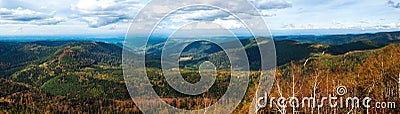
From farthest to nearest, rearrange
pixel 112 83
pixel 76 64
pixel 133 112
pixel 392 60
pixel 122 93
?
pixel 76 64 < pixel 112 83 < pixel 122 93 < pixel 133 112 < pixel 392 60

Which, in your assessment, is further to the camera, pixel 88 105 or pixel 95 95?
pixel 95 95

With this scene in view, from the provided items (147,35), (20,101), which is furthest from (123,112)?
(147,35)

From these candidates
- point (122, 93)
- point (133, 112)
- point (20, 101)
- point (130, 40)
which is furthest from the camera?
point (122, 93)

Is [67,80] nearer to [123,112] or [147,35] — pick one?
[123,112]

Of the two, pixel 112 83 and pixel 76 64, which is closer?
pixel 112 83

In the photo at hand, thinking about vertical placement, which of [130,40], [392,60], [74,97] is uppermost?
[130,40]

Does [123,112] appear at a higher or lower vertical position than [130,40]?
lower

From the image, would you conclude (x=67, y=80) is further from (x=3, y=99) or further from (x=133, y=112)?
(x=133, y=112)

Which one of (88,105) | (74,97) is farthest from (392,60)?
(74,97)

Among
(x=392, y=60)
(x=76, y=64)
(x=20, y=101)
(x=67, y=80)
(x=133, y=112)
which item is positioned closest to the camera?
(x=392, y=60)
